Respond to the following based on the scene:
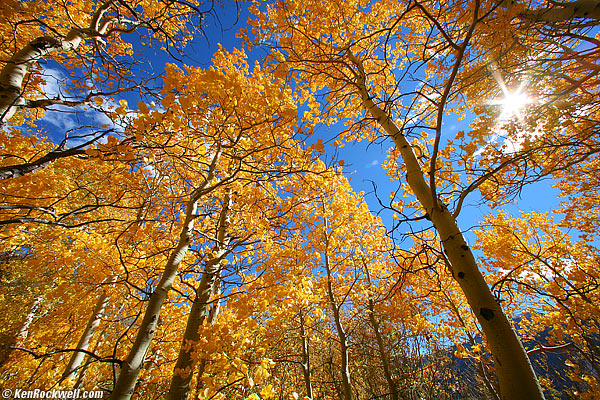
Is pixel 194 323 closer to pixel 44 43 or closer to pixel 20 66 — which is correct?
pixel 20 66

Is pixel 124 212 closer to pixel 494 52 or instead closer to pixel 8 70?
pixel 8 70

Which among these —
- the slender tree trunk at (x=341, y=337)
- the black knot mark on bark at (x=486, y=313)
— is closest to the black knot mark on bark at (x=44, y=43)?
the black knot mark on bark at (x=486, y=313)

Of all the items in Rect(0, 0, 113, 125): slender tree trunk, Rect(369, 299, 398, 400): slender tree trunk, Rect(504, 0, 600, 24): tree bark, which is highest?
Rect(504, 0, 600, 24): tree bark

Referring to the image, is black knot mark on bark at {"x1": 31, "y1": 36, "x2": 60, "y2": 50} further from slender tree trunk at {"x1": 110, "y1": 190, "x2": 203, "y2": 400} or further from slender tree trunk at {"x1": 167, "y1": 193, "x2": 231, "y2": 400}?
slender tree trunk at {"x1": 167, "y1": 193, "x2": 231, "y2": 400}

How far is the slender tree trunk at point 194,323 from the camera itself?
254 cm

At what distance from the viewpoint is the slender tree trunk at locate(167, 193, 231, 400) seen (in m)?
2.54

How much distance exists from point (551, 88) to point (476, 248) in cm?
657

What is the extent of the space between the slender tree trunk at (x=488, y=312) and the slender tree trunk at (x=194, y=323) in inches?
94.2

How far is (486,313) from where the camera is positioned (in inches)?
53.9

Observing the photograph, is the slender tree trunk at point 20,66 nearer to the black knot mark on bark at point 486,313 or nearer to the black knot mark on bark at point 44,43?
the black knot mark on bark at point 44,43

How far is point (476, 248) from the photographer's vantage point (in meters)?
9.12

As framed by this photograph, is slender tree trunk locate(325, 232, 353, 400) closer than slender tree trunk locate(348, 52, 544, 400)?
No

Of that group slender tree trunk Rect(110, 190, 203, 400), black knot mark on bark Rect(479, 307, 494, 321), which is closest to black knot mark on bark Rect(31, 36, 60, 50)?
slender tree trunk Rect(110, 190, 203, 400)

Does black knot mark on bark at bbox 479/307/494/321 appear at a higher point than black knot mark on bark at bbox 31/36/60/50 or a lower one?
lower
